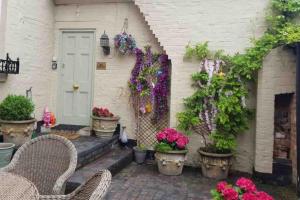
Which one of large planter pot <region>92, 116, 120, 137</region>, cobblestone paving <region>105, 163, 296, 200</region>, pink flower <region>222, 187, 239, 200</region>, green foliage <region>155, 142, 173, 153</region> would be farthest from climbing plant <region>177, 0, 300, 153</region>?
pink flower <region>222, 187, 239, 200</region>

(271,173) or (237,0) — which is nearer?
(271,173)

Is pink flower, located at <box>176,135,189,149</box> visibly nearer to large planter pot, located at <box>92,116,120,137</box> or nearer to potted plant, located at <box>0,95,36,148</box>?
large planter pot, located at <box>92,116,120,137</box>

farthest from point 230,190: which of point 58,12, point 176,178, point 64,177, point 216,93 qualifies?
point 58,12

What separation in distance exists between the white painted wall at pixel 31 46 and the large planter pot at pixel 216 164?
350 cm

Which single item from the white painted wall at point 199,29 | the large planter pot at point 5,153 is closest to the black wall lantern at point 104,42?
the white painted wall at point 199,29

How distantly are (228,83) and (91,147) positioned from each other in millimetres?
2619

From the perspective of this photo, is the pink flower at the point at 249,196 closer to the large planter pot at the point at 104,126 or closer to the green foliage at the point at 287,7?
the green foliage at the point at 287,7

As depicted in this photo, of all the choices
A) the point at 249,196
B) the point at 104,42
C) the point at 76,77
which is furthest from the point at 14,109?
the point at 249,196

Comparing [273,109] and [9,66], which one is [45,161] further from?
[273,109]

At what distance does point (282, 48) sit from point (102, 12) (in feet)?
11.9

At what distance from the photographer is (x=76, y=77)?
21.2 ft

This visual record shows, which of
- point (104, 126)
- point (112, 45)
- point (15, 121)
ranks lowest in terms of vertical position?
point (104, 126)

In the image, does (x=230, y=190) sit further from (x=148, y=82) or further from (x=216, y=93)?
(x=148, y=82)

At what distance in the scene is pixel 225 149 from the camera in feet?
16.9
